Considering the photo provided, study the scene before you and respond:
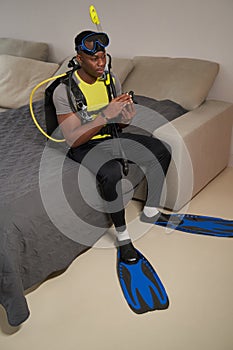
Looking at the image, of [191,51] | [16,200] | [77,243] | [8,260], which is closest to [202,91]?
[191,51]

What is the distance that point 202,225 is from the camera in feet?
8.33

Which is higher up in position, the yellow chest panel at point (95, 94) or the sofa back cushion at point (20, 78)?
the yellow chest panel at point (95, 94)

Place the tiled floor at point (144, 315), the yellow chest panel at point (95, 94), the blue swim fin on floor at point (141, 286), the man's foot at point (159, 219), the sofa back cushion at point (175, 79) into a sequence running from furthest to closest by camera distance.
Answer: the sofa back cushion at point (175, 79)
the man's foot at point (159, 219)
the yellow chest panel at point (95, 94)
the blue swim fin on floor at point (141, 286)
the tiled floor at point (144, 315)

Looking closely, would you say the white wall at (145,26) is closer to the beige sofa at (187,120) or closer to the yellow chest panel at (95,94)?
the beige sofa at (187,120)

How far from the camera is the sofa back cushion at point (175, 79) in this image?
2939mm

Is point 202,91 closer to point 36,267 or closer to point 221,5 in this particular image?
point 221,5

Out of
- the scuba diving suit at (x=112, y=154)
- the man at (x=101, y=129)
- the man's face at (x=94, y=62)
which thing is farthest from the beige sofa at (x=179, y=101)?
the man's face at (x=94, y=62)

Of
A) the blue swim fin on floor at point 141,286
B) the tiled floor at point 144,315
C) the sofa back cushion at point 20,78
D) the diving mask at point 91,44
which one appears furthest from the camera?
the sofa back cushion at point 20,78

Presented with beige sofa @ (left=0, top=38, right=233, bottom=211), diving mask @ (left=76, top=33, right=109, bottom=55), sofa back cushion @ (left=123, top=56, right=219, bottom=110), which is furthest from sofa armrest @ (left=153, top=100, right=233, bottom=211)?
diving mask @ (left=76, top=33, right=109, bottom=55)

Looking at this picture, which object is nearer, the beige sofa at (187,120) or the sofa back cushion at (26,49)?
the beige sofa at (187,120)

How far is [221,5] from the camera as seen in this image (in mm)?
2885

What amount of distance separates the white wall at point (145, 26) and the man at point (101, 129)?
0.92 m

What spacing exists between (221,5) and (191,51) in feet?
1.18

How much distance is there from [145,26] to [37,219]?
1.88m
